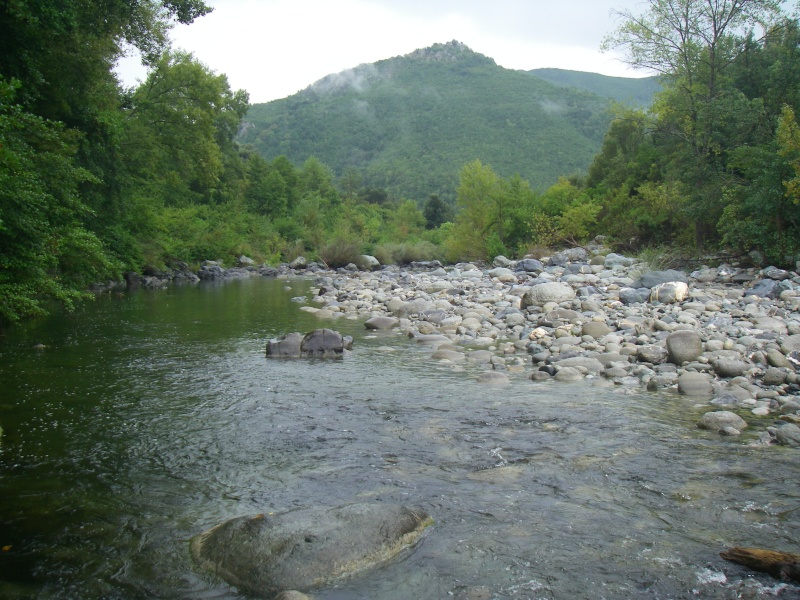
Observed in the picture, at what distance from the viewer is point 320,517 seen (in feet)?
12.6

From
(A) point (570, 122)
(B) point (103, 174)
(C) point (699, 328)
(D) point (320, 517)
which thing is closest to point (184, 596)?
(D) point (320, 517)

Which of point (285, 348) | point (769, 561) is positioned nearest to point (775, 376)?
point (769, 561)

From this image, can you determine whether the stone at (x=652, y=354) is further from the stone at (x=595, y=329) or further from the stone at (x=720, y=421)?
the stone at (x=720, y=421)

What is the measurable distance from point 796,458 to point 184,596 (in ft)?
16.5

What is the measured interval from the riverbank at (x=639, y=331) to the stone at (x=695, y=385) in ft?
0.05

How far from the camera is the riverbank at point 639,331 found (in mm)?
7414

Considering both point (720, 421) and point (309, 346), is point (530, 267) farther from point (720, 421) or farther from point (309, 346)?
point (720, 421)

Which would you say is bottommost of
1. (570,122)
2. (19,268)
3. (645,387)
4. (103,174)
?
(645,387)

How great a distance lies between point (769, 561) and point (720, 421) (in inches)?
114

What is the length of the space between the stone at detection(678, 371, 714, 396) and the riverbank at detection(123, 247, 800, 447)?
0.02 m

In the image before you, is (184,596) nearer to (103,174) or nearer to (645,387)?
(645,387)

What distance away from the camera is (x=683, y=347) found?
28.5ft

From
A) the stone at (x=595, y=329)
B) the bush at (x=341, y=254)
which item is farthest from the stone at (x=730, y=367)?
the bush at (x=341, y=254)

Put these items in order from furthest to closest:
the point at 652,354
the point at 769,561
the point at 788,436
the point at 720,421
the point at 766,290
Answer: the point at 766,290, the point at 652,354, the point at 720,421, the point at 788,436, the point at 769,561
